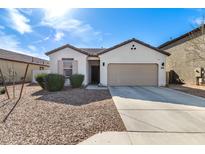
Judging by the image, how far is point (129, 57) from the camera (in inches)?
623

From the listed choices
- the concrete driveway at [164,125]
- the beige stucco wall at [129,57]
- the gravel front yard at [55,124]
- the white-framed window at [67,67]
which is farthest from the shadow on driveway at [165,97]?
the white-framed window at [67,67]

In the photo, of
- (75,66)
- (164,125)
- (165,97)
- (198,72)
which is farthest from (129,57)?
(164,125)

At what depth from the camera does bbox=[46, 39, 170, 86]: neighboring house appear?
15.8m

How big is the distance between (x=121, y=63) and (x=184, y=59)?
8.47m

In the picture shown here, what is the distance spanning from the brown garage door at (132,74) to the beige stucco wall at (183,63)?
494 centimetres

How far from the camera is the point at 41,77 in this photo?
40.6 ft

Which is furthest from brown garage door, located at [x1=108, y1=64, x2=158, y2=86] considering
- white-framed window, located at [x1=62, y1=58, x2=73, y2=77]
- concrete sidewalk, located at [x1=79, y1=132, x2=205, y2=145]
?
concrete sidewalk, located at [x1=79, y1=132, x2=205, y2=145]

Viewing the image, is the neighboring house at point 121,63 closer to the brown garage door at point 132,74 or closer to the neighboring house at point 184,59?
the brown garage door at point 132,74

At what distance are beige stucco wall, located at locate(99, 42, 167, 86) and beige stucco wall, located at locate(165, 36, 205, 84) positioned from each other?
4.07 m

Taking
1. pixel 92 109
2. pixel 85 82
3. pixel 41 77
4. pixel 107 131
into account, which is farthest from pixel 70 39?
pixel 107 131

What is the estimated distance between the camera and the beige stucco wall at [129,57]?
15.8 metres

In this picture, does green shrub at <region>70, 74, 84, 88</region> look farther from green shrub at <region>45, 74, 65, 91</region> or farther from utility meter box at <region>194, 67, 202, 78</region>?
utility meter box at <region>194, 67, 202, 78</region>

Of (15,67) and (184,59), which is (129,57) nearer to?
(184,59)

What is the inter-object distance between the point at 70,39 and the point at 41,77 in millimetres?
Answer: 5944
